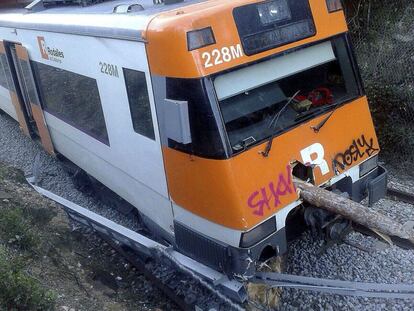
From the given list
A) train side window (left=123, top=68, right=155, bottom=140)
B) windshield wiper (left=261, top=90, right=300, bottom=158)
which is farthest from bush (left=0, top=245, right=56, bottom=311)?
windshield wiper (left=261, top=90, right=300, bottom=158)

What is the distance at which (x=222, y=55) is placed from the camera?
4.03 metres

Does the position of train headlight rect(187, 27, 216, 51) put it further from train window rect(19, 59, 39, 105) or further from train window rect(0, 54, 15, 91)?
train window rect(0, 54, 15, 91)

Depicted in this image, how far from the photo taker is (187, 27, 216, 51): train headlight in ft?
12.8

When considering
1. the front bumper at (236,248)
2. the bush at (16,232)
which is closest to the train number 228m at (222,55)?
the front bumper at (236,248)

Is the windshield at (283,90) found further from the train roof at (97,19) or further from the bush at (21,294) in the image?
the bush at (21,294)

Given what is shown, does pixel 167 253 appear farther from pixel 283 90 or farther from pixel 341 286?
pixel 283 90

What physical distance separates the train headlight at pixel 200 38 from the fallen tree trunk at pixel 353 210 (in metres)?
1.54

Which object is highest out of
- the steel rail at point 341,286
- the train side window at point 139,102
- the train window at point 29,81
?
the train window at point 29,81

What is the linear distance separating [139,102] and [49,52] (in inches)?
104

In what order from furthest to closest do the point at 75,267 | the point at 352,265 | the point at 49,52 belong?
the point at 49,52 < the point at 75,267 < the point at 352,265

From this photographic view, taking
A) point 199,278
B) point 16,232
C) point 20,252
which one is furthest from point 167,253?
point 16,232

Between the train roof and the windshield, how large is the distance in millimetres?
959

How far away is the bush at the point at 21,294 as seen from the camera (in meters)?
4.26

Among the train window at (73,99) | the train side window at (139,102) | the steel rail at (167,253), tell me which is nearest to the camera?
the steel rail at (167,253)
